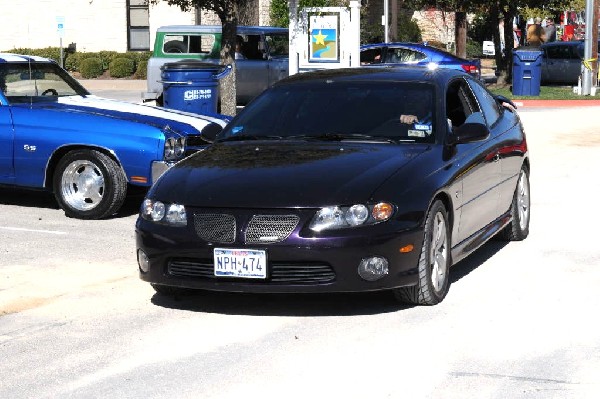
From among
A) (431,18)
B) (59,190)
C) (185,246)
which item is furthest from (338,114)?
(431,18)

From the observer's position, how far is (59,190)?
11305 mm

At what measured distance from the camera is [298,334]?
6.95 metres

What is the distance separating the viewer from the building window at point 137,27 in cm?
4344

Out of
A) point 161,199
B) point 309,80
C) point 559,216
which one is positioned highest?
point 309,80

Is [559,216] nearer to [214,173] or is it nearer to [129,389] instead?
[214,173]

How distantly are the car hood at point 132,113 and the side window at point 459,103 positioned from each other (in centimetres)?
280

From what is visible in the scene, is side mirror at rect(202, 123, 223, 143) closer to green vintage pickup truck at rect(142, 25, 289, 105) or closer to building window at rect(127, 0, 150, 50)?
green vintage pickup truck at rect(142, 25, 289, 105)

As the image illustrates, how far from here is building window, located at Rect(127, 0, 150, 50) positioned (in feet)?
143

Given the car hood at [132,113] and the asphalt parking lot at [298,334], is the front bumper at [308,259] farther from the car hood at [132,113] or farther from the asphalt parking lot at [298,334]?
the car hood at [132,113]

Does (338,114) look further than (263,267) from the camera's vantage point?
Yes

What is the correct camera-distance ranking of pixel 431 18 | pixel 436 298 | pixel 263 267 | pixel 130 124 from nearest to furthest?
pixel 263 267, pixel 436 298, pixel 130 124, pixel 431 18

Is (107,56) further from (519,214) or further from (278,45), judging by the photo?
(519,214)

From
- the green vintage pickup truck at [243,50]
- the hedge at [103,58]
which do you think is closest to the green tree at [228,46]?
the green vintage pickup truck at [243,50]

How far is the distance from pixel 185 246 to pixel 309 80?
2223 mm
